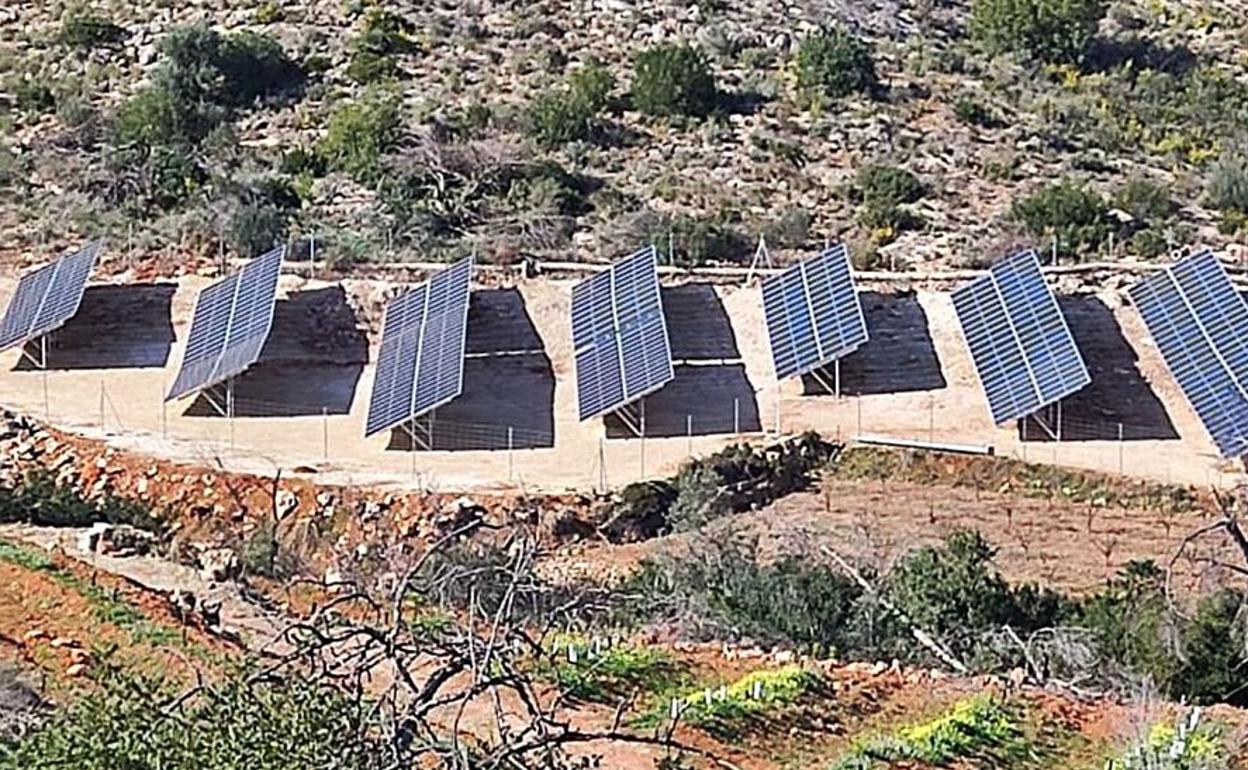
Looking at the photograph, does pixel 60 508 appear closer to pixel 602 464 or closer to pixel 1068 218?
pixel 602 464

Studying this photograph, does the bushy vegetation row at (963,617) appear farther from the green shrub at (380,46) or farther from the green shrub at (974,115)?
the green shrub at (380,46)

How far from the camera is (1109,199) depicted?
46.1 metres

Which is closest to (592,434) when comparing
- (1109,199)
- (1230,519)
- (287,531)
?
(287,531)

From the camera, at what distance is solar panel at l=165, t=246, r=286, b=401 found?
1406 inches

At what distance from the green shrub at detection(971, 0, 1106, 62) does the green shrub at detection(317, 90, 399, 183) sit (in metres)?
15.5

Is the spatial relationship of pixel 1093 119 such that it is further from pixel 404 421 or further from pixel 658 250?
pixel 404 421

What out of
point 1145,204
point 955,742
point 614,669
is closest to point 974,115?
point 1145,204

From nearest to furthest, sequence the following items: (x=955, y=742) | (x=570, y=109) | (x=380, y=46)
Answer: (x=955, y=742)
(x=570, y=109)
(x=380, y=46)

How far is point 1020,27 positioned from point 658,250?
1641 cm

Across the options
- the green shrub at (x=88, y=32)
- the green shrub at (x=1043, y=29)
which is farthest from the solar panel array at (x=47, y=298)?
the green shrub at (x=1043, y=29)

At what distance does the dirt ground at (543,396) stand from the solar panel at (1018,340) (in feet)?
1.86

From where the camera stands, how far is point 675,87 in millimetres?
49656

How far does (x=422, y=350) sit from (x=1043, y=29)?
24550mm

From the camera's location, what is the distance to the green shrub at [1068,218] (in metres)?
43.7
